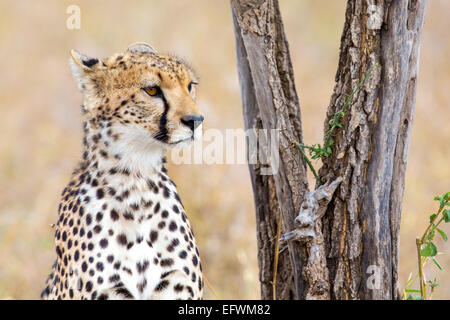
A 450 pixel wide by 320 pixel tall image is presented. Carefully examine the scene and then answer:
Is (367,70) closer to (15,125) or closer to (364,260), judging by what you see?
(364,260)

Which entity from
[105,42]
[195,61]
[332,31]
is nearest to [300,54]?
[332,31]

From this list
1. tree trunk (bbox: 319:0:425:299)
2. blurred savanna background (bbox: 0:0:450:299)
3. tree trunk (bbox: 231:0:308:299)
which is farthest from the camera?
blurred savanna background (bbox: 0:0:450:299)

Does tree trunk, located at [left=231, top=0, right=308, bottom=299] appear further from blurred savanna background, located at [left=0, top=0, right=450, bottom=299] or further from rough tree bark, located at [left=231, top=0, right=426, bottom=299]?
blurred savanna background, located at [left=0, top=0, right=450, bottom=299]

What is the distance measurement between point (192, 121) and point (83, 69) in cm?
46

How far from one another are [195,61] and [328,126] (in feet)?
13.5

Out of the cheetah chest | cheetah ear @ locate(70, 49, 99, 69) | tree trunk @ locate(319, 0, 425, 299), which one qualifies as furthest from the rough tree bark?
cheetah ear @ locate(70, 49, 99, 69)

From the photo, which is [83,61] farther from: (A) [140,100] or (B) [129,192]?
(B) [129,192]

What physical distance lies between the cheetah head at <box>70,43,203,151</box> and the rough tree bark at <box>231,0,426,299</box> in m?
0.28

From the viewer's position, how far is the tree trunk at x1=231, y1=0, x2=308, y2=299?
224cm

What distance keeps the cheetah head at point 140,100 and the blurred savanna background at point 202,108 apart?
688mm

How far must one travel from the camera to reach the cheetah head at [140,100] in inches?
87.4

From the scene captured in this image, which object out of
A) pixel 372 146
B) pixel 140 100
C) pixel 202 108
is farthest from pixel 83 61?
pixel 202 108

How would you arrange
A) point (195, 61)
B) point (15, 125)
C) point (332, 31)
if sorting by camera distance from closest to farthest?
point (15, 125) → point (195, 61) → point (332, 31)
